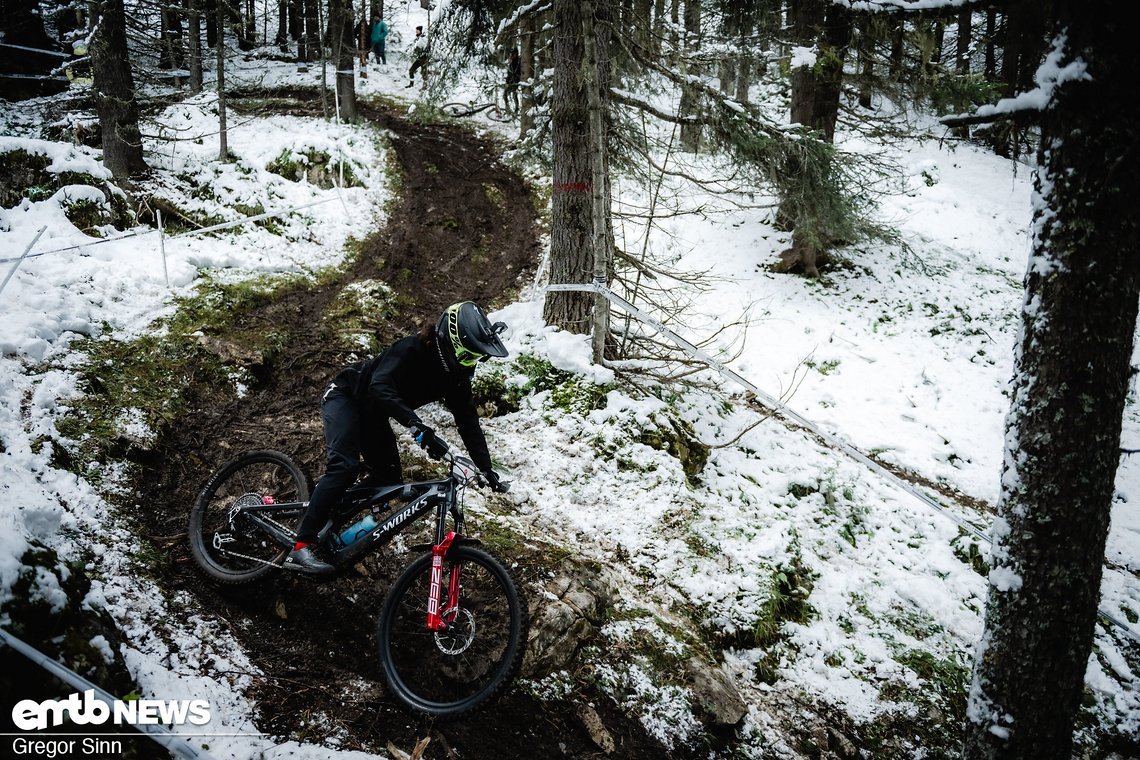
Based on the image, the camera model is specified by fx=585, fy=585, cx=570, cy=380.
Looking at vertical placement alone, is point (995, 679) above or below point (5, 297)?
below

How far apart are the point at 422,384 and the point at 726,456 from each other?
442cm

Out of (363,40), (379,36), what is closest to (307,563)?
(363,40)

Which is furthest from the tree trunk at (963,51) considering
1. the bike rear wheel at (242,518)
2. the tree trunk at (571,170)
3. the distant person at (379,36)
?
the distant person at (379,36)

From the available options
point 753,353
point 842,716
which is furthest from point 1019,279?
point 842,716

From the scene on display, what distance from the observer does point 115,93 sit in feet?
37.8

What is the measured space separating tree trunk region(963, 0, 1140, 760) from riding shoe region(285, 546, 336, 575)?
4851mm

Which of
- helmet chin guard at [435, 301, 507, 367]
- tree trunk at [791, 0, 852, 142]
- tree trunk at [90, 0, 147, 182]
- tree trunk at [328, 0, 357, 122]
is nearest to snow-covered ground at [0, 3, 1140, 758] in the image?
tree trunk at [90, 0, 147, 182]

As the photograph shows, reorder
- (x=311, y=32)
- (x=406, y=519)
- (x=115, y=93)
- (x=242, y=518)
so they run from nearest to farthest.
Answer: (x=406, y=519), (x=242, y=518), (x=115, y=93), (x=311, y=32)

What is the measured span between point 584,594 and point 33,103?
20.8m

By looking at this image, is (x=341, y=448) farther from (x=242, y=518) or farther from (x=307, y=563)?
(x=242, y=518)

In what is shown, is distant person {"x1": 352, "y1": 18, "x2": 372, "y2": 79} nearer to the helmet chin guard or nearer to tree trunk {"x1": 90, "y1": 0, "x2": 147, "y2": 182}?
tree trunk {"x1": 90, "y1": 0, "x2": 147, "y2": 182}

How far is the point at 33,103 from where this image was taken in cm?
1617

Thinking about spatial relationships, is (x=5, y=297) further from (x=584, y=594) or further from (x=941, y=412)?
(x=941, y=412)

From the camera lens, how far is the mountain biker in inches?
175
